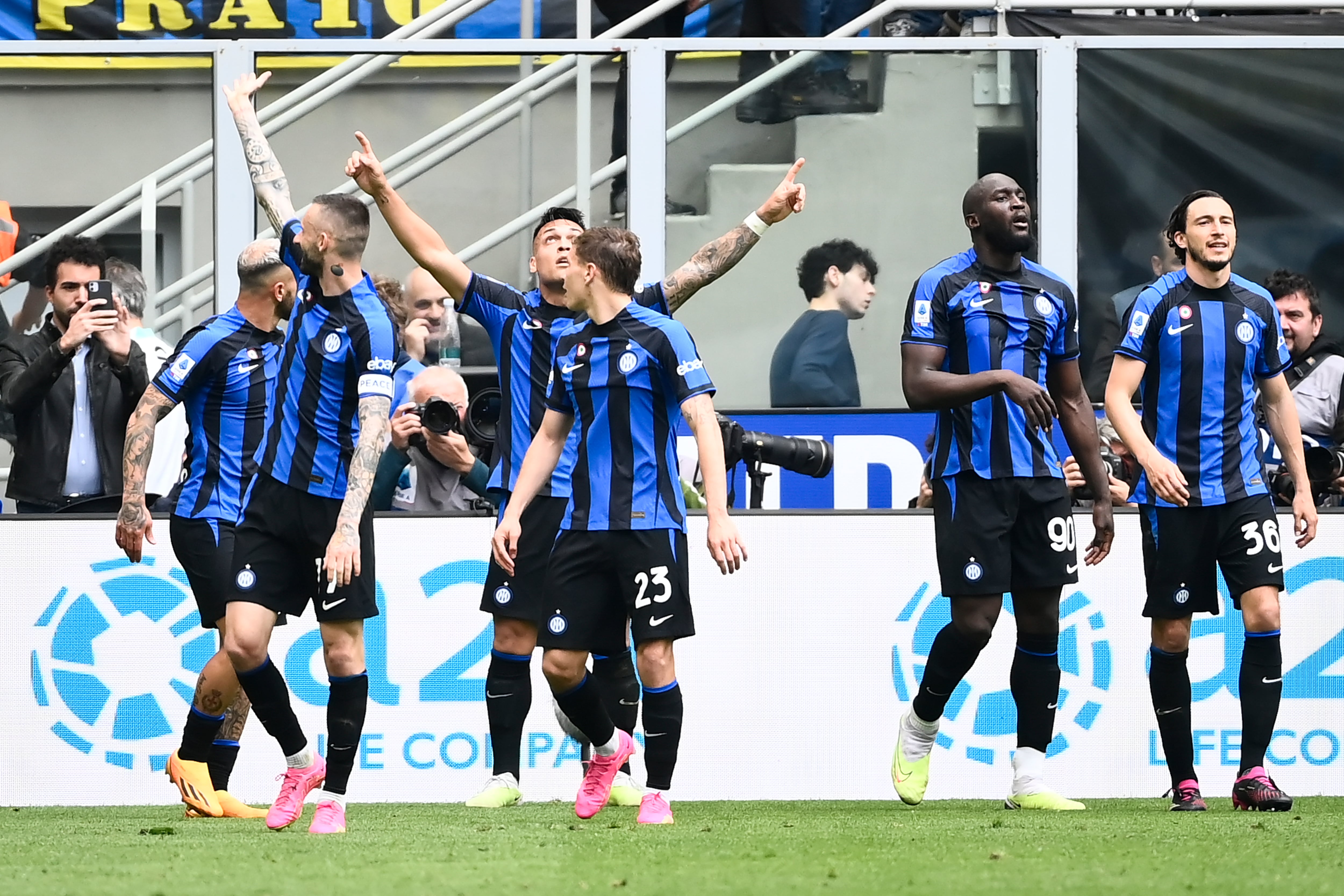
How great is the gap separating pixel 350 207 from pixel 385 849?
6.20ft

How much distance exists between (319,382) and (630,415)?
96cm

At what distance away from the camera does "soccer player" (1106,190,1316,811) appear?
261 inches

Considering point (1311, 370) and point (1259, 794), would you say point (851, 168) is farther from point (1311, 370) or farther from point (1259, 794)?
point (1259, 794)

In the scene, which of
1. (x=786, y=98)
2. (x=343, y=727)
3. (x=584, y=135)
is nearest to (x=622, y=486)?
(x=343, y=727)

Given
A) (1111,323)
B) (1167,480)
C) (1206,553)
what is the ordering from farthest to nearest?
(1111,323) < (1206,553) < (1167,480)

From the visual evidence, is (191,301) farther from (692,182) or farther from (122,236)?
(692,182)

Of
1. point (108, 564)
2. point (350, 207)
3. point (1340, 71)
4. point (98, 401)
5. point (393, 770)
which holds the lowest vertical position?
point (393, 770)

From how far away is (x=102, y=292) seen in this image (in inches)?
316

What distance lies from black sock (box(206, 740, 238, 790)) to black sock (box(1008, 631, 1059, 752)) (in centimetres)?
283

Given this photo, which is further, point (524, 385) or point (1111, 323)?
point (1111, 323)

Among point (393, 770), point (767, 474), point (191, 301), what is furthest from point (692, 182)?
point (393, 770)

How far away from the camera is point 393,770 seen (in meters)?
7.92

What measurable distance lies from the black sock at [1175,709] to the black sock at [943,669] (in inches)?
25.8

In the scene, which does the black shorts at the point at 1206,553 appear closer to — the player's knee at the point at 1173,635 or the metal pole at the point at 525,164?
the player's knee at the point at 1173,635
